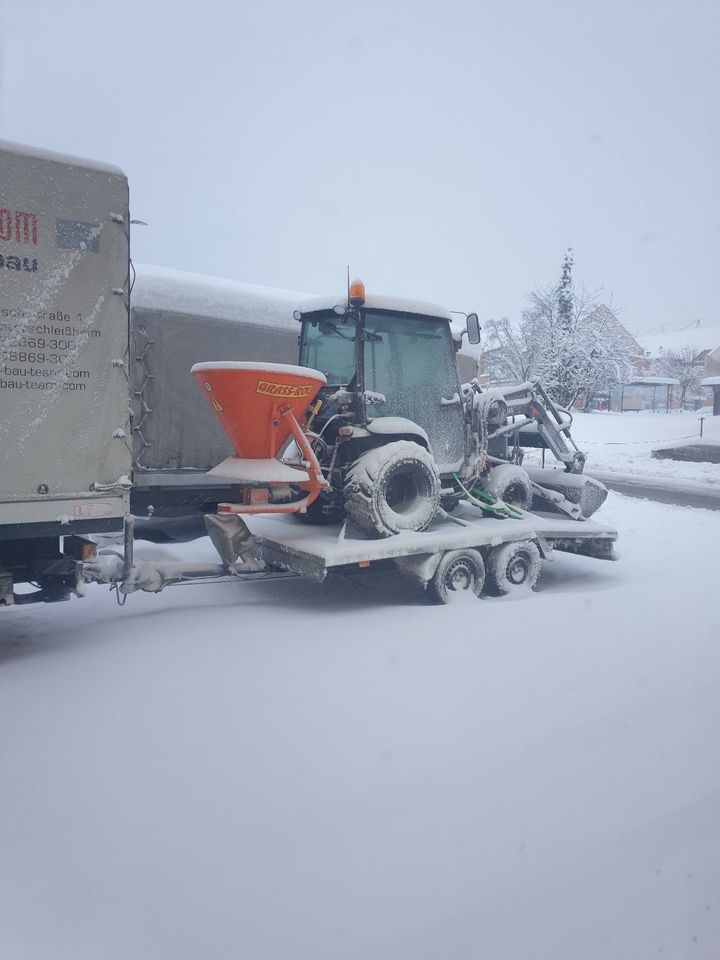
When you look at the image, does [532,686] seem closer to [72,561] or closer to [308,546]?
[308,546]

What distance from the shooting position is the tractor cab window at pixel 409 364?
667 cm

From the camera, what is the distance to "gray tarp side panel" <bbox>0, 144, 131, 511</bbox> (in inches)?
180

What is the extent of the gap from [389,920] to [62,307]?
4017 mm

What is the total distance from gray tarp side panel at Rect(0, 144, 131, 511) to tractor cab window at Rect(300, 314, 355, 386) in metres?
2.28

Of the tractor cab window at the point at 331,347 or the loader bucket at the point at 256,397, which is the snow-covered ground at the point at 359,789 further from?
the tractor cab window at the point at 331,347

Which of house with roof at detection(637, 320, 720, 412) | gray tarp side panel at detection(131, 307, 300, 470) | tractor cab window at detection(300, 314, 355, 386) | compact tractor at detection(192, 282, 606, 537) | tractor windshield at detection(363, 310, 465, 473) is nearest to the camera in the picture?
compact tractor at detection(192, 282, 606, 537)

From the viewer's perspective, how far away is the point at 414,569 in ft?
21.0

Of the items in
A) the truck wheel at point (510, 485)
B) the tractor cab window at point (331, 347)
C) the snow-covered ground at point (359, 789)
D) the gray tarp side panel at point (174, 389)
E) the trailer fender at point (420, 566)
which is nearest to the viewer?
the snow-covered ground at point (359, 789)

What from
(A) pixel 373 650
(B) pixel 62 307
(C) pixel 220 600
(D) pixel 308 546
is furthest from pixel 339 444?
(B) pixel 62 307

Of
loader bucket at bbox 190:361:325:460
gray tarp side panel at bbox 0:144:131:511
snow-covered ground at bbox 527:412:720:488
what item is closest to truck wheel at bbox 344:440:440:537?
loader bucket at bbox 190:361:325:460

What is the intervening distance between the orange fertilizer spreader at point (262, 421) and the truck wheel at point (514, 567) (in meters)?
1.99

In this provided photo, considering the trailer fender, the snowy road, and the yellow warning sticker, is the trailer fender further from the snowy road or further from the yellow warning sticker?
the snowy road

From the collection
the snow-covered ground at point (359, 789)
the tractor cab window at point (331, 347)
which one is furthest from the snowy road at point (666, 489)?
the snow-covered ground at point (359, 789)

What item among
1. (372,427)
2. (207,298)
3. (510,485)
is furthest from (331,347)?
(207,298)
